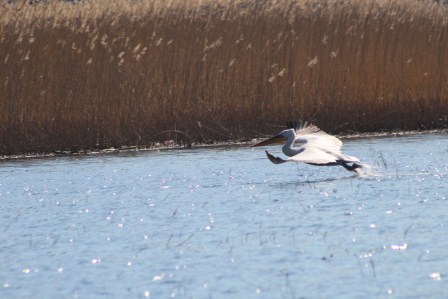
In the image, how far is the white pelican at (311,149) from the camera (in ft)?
33.0

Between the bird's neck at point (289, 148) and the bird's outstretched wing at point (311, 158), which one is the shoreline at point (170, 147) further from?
the bird's outstretched wing at point (311, 158)

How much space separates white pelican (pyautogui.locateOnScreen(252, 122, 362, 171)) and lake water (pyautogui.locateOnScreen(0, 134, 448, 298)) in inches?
7.7

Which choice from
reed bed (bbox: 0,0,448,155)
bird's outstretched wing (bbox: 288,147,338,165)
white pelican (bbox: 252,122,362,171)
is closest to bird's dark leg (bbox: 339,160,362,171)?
white pelican (bbox: 252,122,362,171)

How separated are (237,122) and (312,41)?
4.85ft

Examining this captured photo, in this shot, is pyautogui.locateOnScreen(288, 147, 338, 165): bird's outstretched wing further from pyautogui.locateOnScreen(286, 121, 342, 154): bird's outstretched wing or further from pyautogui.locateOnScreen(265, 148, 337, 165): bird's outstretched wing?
pyautogui.locateOnScreen(286, 121, 342, 154): bird's outstretched wing

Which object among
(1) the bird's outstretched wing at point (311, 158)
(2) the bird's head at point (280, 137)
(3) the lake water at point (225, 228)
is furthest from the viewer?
(2) the bird's head at point (280, 137)

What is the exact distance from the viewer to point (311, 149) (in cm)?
1066

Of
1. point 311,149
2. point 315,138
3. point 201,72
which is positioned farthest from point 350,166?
point 201,72

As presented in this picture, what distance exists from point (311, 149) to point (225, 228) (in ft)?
9.69

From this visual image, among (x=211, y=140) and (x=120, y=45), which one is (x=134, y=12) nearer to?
(x=120, y=45)

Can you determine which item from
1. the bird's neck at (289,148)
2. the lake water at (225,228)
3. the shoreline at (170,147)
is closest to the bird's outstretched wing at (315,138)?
the bird's neck at (289,148)

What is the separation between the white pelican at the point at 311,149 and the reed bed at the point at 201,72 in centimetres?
242

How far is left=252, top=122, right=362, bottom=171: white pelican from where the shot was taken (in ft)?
33.0

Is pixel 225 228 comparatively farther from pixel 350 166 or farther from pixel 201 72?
pixel 201 72
